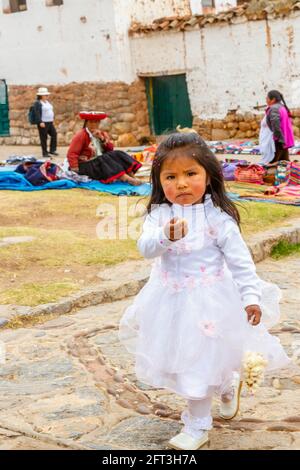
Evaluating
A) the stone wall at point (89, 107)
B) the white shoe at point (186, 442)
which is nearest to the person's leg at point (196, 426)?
the white shoe at point (186, 442)

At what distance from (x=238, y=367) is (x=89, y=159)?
8646mm

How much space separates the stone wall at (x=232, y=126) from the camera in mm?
18484

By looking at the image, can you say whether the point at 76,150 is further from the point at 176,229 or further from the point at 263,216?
the point at 176,229

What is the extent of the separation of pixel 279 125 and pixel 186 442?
30.7 feet

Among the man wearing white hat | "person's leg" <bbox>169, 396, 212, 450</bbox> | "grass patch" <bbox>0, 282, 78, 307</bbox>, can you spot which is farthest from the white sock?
the man wearing white hat

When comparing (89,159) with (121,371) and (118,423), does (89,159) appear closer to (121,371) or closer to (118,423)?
(121,371)

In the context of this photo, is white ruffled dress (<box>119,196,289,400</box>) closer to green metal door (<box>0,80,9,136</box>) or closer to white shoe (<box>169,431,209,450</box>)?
white shoe (<box>169,431,209,450</box>)

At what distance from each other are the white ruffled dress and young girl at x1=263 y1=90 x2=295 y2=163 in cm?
884

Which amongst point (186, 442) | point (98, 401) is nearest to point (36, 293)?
point (98, 401)

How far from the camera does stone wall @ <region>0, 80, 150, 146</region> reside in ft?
65.7

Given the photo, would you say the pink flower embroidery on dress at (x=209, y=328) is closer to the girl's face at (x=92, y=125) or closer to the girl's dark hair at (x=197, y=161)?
the girl's dark hair at (x=197, y=161)

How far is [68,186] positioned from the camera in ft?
37.6

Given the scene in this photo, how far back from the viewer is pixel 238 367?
131 inches

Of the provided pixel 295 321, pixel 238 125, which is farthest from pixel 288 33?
pixel 295 321
